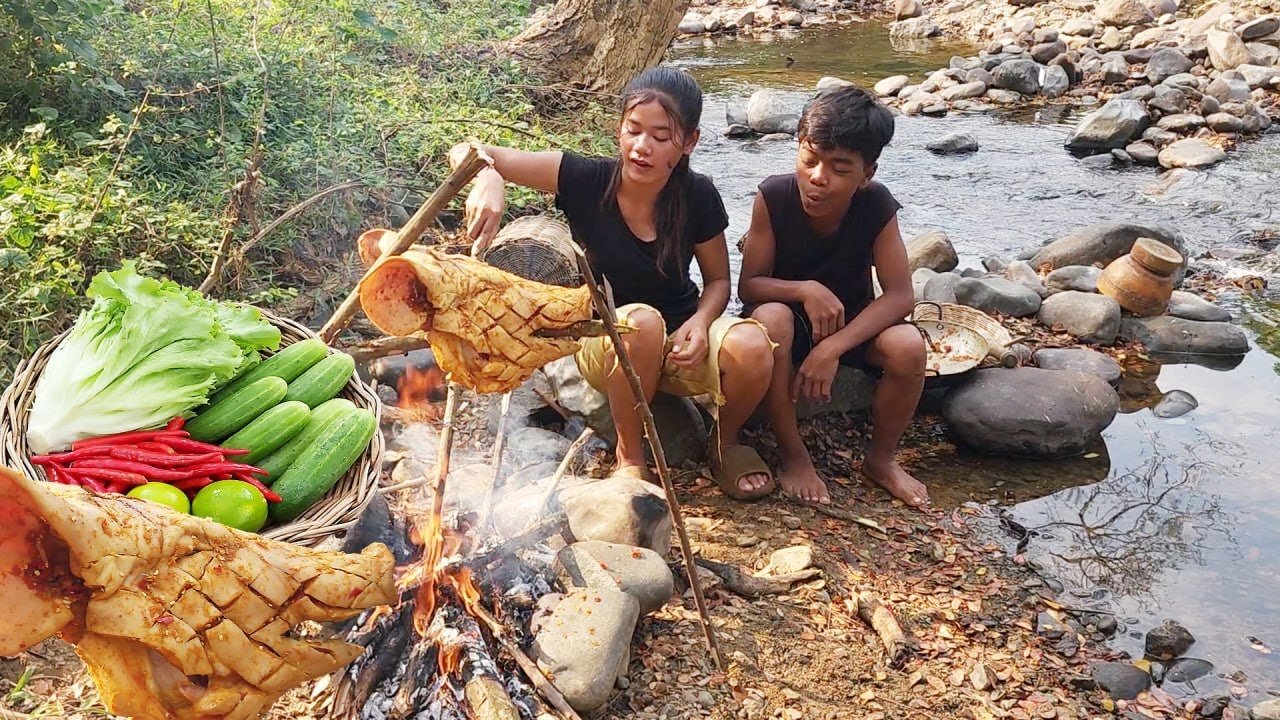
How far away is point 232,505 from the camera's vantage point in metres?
2.47

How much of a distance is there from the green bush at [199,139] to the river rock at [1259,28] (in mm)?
11550

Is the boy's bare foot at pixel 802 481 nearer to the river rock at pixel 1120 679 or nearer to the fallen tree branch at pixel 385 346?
the river rock at pixel 1120 679

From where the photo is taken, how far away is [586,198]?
439 cm

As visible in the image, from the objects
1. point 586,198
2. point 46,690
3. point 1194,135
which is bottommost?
point 1194,135

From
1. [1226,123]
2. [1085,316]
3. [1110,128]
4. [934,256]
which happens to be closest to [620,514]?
[1085,316]

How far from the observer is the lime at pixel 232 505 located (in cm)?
243

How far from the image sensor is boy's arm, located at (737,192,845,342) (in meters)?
4.58

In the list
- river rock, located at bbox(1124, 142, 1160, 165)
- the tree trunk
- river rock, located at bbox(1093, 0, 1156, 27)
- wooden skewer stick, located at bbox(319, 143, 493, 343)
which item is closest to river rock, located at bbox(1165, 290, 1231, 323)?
river rock, located at bbox(1124, 142, 1160, 165)

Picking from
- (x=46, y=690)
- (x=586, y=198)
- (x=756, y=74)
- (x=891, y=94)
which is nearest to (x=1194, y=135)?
(x=891, y=94)

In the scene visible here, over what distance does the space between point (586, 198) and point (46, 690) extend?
9.37ft

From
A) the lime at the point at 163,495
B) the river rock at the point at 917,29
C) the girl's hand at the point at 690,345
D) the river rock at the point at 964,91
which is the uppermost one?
the lime at the point at 163,495

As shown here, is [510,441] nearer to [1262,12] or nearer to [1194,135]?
[1194,135]

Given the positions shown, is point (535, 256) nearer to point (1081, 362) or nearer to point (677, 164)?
point (677, 164)

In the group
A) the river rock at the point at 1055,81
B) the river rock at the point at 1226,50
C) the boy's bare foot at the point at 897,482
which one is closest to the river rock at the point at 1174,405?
the boy's bare foot at the point at 897,482
